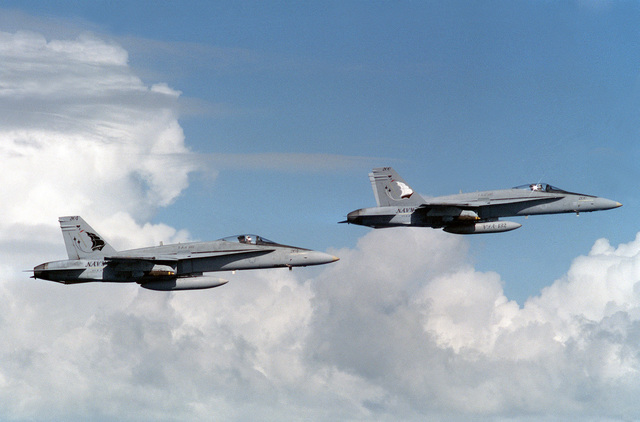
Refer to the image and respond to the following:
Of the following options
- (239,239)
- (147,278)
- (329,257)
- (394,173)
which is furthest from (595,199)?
(147,278)

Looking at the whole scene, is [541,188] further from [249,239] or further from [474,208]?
[249,239]

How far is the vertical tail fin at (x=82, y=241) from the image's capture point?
3209 inches

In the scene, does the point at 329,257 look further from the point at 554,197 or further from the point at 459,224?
the point at 554,197

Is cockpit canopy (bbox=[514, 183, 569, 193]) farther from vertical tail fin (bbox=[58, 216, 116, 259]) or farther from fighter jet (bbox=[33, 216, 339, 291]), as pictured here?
vertical tail fin (bbox=[58, 216, 116, 259])

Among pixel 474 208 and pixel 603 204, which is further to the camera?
pixel 474 208

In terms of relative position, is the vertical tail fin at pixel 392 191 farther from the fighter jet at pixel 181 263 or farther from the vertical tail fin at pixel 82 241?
the vertical tail fin at pixel 82 241

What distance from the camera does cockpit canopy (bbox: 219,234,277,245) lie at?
7919cm

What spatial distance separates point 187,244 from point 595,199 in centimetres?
3339

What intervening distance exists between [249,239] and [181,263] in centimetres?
563

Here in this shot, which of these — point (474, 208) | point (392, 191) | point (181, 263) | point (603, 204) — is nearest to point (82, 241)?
point (181, 263)

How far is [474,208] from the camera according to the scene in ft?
277

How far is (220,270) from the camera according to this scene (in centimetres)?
7938

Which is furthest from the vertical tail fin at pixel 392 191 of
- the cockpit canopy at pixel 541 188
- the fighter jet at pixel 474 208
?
the cockpit canopy at pixel 541 188

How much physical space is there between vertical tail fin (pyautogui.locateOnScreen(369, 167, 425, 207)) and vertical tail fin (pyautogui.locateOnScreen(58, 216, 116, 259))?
22231 mm
